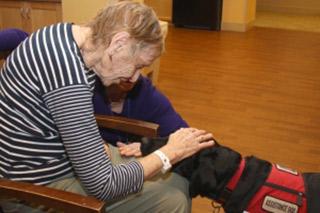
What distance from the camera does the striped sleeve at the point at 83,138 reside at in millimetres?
1038

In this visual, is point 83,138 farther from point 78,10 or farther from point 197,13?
point 197,13

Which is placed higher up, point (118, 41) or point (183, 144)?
point (118, 41)

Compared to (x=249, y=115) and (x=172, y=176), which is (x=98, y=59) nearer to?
(x=172, y=176)

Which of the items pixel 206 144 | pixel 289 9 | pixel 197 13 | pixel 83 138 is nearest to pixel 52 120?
pixel 83 138

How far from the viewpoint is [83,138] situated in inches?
41.4

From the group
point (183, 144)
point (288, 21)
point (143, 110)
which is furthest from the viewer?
point (288, 21)

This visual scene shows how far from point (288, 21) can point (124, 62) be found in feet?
20.7

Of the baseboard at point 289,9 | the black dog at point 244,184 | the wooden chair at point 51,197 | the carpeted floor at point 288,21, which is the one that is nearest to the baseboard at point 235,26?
the carpeted floor at point 288,21

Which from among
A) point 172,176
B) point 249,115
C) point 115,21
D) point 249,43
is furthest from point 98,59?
point 249,43

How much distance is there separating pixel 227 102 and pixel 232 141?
2.31 feet

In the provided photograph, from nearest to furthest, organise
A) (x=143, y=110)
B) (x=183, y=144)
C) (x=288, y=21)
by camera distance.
→ 1. (x=183, y=144)
2. (x=143, y=110)
3. (x=288, y=21)

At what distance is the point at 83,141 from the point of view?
105cm

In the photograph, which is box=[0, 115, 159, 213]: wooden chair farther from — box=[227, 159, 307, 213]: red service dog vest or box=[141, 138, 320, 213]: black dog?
box=[227, 159, 307, 213]: red service dog vest

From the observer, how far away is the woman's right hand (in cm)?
123
